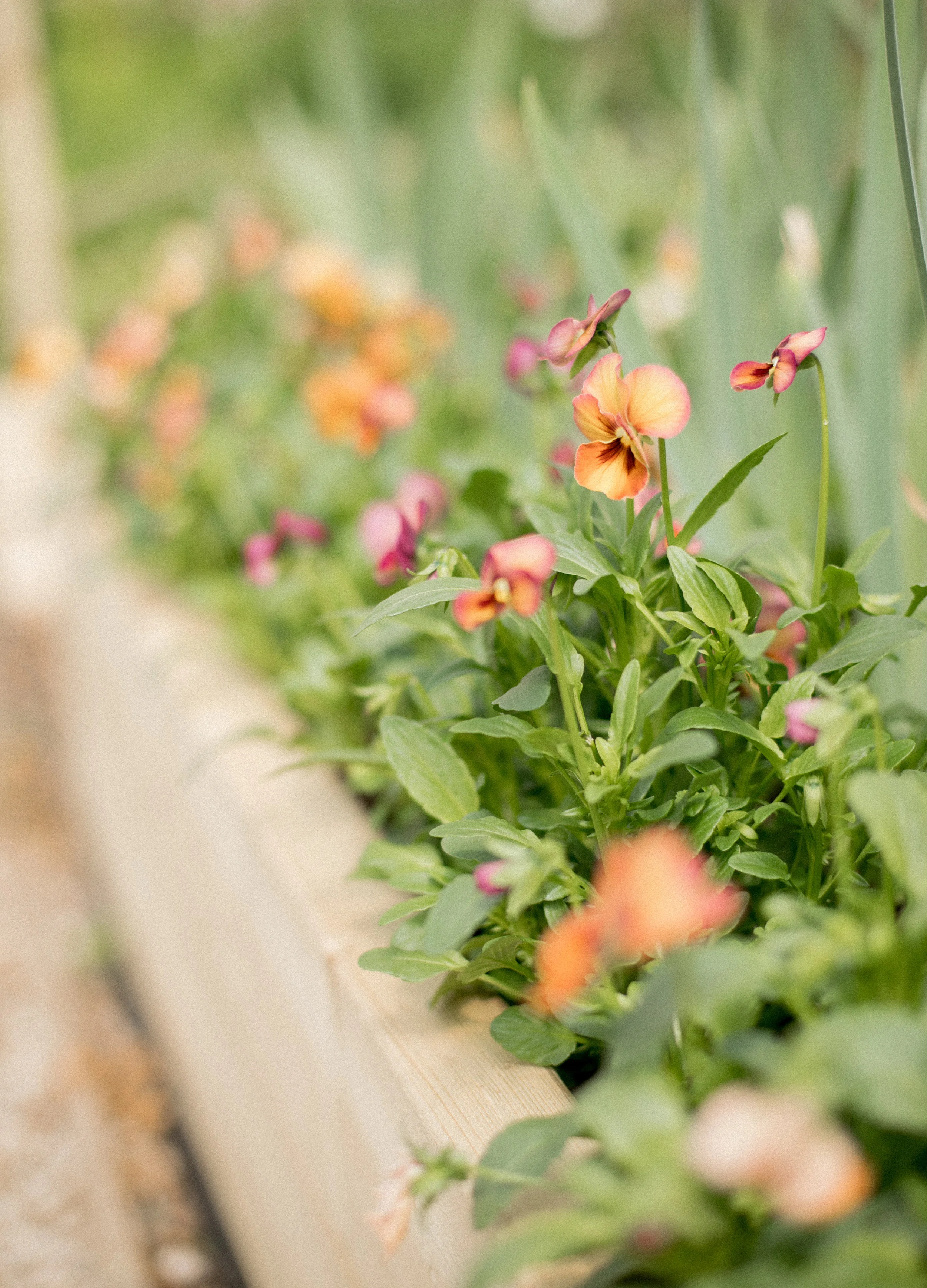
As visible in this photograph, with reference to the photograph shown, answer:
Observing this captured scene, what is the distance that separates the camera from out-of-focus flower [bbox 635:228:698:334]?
1411 mm

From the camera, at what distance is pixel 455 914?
0.48 m

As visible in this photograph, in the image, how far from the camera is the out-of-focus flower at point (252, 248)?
1.58m

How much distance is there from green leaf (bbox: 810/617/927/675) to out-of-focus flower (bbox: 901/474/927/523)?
0.21m

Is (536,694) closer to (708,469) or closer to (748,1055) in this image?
(748,1055)

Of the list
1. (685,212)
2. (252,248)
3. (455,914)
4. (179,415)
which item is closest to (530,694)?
(455,914)

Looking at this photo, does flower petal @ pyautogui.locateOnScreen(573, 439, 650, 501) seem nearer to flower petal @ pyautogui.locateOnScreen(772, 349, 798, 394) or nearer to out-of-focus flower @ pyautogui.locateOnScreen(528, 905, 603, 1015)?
flower petal @ pyautogui.locateOnScreen(772, 349, 798, 394)

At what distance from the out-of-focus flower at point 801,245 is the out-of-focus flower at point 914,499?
0.54 ft

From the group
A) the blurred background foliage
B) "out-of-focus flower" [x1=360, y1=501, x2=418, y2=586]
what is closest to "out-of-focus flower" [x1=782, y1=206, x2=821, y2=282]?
the blurred background foliage

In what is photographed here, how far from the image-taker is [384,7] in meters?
5.14

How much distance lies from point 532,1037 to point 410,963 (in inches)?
2.9

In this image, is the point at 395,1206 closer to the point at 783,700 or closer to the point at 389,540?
the point at 783,700

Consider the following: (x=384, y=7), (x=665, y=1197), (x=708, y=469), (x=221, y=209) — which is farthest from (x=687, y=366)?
Result: (x=384, y=7)

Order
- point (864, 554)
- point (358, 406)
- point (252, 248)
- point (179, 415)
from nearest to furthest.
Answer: point (864, 554)
point (358, 406)
point (179, 415)
point (252, 248)

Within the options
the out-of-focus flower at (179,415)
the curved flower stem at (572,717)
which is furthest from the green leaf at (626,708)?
the out-of-focus flower at (179,415)
